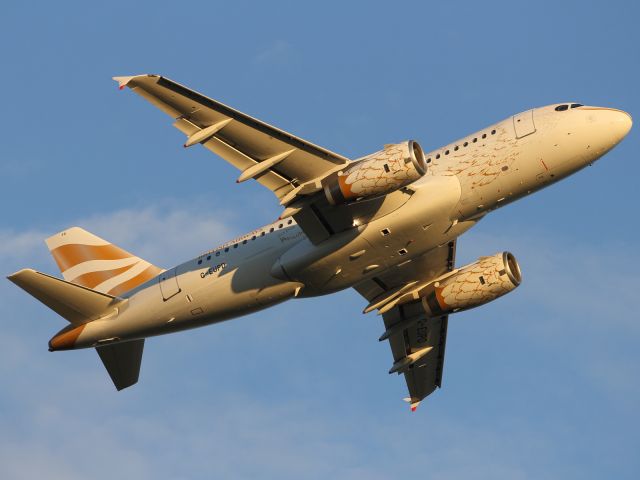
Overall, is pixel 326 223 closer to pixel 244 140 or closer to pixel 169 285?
pixel 244 140

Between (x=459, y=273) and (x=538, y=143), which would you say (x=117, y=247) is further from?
(x=538, y=143)

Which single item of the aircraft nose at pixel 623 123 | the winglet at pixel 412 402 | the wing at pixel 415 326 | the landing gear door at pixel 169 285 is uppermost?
the aircraft nose at pixel 623 123

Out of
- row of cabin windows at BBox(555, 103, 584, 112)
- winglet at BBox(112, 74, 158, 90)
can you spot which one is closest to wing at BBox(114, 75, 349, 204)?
winglet at BBox(112, 74, 158, 90)

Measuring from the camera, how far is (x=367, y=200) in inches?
1836

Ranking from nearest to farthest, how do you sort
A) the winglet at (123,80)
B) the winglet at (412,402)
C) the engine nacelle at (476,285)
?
1. the winglet at (123,80)
2. the engine nacelle at (476,285)
3. the winglet at (412,402)

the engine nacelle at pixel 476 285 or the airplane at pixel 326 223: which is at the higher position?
the airplane at pixel 326 223

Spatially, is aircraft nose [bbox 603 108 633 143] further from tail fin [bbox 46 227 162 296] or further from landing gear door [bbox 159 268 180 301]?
tail fin [bbox 46 227 162 296]

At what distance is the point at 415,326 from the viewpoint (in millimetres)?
59594

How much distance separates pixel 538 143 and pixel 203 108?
14865 mm

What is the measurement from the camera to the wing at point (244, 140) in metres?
45.0

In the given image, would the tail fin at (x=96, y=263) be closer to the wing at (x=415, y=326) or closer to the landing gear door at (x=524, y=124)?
the wing at (x=415, y=326)

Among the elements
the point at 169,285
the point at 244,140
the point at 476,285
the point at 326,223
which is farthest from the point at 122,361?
the point at 476,285

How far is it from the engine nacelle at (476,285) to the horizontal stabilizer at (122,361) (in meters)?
15.1

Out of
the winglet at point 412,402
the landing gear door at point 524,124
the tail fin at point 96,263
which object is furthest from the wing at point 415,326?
the tail fin at point 96,263
